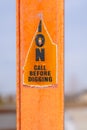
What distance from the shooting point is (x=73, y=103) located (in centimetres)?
213

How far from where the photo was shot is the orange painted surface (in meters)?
2.07

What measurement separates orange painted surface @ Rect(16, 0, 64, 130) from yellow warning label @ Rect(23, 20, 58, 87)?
3cm

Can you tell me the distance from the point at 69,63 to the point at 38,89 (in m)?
0.32

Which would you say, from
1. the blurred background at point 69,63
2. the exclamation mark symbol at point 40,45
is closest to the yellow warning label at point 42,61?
the exclamation mark symbol at point 40,45

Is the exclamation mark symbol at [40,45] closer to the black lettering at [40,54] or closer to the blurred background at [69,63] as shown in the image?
the black lettering at [40,54]

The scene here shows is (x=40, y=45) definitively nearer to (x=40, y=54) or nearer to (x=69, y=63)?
(x=40, y=54)

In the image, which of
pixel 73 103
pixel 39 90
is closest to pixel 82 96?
pixel 73 103

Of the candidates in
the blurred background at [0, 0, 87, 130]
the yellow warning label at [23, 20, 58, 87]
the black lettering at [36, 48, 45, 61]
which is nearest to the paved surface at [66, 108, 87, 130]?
the blurred background at [0, 0, 87, 130]

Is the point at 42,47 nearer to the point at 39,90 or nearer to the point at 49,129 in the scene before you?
the point at 39,90

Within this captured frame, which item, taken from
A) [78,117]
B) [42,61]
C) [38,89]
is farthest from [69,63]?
[78,117]

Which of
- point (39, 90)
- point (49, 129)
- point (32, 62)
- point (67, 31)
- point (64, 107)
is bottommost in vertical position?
point (49, 129)

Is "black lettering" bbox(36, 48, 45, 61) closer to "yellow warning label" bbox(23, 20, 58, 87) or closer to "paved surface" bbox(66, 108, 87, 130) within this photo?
"yellow warning label" bbox(23, 20, 58, 87)

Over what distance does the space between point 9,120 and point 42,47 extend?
64 cm

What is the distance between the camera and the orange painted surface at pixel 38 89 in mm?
2070
